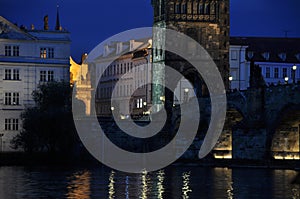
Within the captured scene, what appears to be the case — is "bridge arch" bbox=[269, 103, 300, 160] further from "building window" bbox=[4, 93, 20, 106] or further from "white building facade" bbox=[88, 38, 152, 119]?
"white building facade" bbox=[88, 38, 152, 119]

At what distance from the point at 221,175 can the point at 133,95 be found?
70841 millimetres

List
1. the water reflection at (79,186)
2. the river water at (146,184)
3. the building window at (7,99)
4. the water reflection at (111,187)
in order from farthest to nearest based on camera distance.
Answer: the building window at (7,99)
the river water at (146,184)
the water reflection at (111,187)
the water reflection at (79,186)

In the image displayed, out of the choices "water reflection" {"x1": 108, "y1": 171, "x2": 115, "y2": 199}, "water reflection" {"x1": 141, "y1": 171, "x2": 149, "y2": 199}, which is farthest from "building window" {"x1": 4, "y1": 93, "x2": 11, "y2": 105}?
"water reflection" {"x1": 108, "y1": 171, "x2": 115, "y2": 199}

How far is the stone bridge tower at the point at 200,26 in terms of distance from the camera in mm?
104250

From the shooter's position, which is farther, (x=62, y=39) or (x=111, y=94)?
(x=111, y=94)

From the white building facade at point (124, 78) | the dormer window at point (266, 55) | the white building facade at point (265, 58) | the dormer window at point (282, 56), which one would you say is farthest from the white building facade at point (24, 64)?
the dormer window at point (282, 56)

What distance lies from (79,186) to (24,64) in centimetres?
4669

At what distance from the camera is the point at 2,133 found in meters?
94.4

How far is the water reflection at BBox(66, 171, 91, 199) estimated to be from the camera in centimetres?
4566

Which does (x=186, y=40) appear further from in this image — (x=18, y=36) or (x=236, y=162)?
(x=236, y=162)

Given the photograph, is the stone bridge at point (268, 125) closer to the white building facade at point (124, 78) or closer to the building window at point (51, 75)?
the building window at point (51, 75)

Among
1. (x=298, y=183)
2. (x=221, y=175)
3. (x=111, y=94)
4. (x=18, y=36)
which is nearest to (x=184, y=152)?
(x=18, y=36)

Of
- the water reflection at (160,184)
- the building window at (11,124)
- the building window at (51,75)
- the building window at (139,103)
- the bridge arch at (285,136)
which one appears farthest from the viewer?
the building window at (139,103)

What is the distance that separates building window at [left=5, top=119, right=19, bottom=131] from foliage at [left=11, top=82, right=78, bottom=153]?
637 cm
